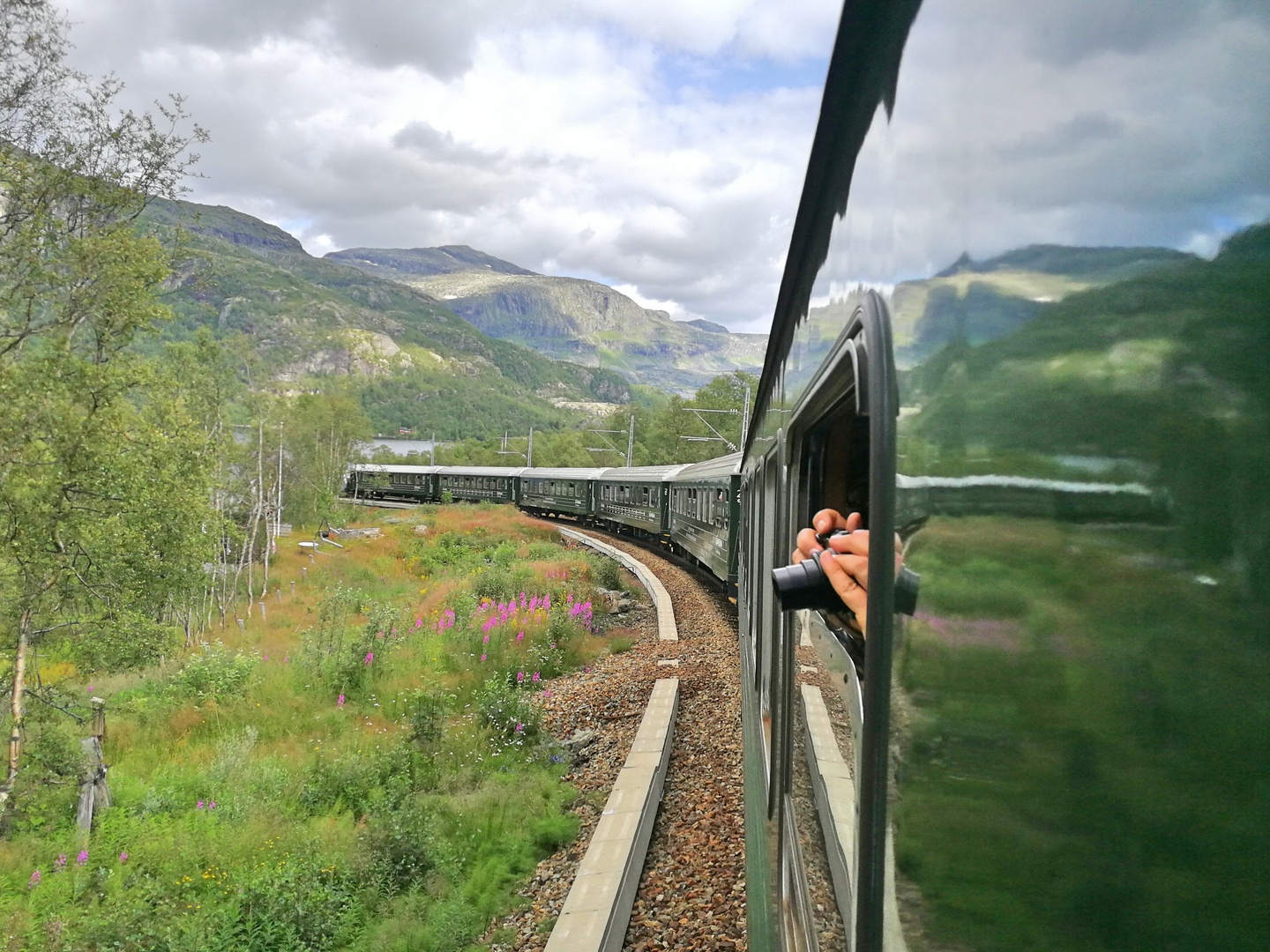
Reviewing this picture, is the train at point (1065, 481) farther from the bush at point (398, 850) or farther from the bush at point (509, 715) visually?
the bush at point (509, 715)

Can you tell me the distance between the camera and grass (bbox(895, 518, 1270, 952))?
50cm

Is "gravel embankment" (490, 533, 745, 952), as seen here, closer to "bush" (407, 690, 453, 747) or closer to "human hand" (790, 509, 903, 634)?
"bush" (407, 690, 453, 747)

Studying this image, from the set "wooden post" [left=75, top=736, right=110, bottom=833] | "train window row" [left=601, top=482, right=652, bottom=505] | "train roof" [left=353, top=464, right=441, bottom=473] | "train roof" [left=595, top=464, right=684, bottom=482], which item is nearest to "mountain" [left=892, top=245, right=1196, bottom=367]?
"wooden post" [left=75, top=736, right=110, bottom=833]

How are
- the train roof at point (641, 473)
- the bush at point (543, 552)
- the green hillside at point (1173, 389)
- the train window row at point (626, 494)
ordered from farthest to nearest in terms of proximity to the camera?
the train window row at point (626, 494) → the train roof at point (641, 473) → the bush at point (543, 552) → the green hillside at point (1173, 389)

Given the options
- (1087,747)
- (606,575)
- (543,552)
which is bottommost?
(606,575)

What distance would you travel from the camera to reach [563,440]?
86.5 meters

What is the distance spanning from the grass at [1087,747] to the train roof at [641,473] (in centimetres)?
2247

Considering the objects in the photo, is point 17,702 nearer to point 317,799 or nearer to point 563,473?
point 317,799

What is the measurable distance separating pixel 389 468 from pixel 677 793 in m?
51.0

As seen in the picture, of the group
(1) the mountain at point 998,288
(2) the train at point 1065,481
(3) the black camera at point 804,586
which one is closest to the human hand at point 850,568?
(3) the black camera at point 804,586

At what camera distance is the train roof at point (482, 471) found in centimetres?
4334

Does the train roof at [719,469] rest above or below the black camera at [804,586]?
above

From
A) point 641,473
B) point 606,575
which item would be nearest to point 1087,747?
point 606,575

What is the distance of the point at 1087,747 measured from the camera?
63 cm
